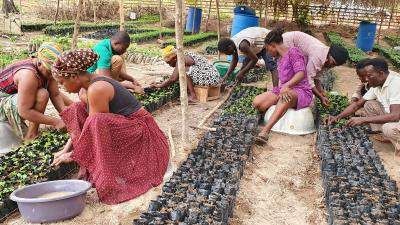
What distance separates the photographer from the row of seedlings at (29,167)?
3.43 metres

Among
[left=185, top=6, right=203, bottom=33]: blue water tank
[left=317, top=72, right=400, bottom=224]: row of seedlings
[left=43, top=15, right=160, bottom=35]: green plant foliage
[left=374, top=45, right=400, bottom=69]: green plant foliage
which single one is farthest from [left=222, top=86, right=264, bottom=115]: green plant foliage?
[left=185, top=6, right=203, bottom=33]: blue water tank

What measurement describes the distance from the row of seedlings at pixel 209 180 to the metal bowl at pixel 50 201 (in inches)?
22.8

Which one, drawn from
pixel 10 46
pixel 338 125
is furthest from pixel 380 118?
pixel 10 46

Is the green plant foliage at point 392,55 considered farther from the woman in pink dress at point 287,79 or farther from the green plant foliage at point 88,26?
the green plant foliage at point 88,26

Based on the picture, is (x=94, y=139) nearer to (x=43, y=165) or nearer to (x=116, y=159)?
(x=116, y=159)

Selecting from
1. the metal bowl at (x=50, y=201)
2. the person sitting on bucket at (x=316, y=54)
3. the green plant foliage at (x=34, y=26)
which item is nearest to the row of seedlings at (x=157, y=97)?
the person sitting on bucket at (x=316, y=54)

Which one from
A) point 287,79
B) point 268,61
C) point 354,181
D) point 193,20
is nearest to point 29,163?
point 354,181

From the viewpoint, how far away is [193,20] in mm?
15172

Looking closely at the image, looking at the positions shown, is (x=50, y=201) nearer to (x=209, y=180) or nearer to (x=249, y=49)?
(x=209, y=180)

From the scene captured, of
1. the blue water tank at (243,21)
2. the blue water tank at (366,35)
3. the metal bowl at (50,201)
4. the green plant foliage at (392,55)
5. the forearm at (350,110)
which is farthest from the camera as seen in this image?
the blue water tank at (366,35)

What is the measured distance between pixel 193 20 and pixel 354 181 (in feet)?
39.9

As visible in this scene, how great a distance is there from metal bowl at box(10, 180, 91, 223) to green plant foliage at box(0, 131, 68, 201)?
0.26 metres

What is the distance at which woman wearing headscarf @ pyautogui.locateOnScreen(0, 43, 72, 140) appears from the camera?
4.31 meters

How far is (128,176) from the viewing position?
3678 mm
